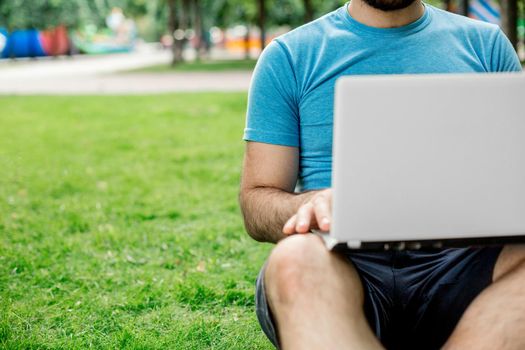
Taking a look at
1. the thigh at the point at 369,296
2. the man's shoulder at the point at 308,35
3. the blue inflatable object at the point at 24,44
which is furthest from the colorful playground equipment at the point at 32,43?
the thigh at the point at 369,296

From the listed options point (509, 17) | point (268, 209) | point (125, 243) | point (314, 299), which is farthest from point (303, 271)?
point (509, 17)

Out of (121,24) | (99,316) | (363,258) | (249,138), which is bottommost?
(121,24)

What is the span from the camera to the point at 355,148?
4.78ft

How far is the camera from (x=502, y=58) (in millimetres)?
2295

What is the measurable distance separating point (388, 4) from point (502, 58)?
39 centimetres

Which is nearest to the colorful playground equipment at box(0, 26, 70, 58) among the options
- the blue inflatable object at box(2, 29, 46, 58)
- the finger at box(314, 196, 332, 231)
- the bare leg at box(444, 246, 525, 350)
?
the blue inflatable object at box(2, 29, 46, 58)

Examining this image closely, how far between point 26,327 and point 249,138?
4.80 feet

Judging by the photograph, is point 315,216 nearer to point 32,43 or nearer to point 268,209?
point 268,209

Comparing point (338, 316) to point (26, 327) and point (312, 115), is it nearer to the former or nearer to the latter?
point (312, 115)

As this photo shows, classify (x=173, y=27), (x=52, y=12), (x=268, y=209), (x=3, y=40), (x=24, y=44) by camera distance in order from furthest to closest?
(x=24, y=44) → (x=3, y=40) → (x=52, y=12) → (x=173, y=27) → (x=268, y=209)

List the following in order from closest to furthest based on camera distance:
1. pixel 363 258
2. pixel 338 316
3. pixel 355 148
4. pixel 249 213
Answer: pixel 355 148, pixel 338 316, pixel 363 258, pixel 249 213

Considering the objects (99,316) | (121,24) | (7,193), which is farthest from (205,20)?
(99,316)

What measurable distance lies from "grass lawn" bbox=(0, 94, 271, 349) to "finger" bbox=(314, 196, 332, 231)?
4.35 feet

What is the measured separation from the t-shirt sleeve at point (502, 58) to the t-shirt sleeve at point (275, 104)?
0.61 metres
